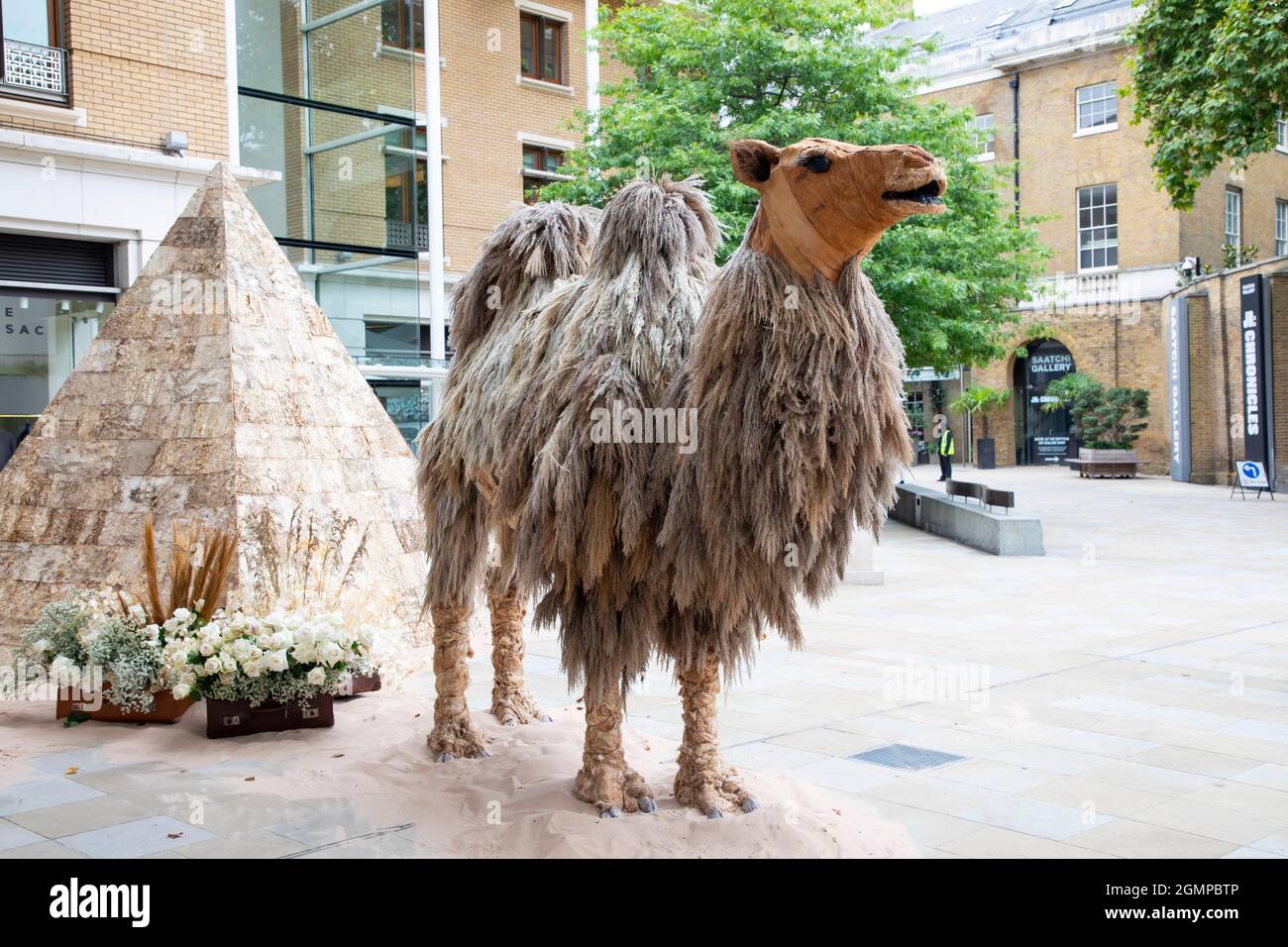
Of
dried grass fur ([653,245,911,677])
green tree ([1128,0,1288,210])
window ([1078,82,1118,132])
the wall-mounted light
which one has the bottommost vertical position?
dried grass fur ([653,245,911,677])

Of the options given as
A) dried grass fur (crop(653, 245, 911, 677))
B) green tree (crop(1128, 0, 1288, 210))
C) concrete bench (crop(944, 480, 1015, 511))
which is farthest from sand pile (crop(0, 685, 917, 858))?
green tree (crop(1128, 0, 1288, 210))

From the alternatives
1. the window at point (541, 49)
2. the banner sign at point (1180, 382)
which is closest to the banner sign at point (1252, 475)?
the banner sign at point (1180, 382)

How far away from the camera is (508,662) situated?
6.71 meters

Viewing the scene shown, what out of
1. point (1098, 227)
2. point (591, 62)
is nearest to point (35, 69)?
point (591, 62)

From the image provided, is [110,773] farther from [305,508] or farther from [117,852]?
[305,508]

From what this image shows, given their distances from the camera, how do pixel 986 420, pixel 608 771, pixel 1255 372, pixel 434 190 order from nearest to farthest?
pixel 608 771 → pixel 434 190 → pixel 1255 372 → pixel 986 420

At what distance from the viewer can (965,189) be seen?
17.8m

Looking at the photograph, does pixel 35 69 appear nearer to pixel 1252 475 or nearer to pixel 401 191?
pixel 401 191

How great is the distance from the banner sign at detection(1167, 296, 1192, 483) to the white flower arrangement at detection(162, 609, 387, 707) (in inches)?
1048

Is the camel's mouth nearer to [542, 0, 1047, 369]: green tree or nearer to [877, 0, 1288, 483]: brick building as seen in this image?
[542, 0, 1047, 369]: green tree

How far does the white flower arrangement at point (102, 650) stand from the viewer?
654 cm

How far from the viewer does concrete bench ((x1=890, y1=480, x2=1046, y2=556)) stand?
14.8 metres

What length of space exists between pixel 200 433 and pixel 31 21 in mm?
6516

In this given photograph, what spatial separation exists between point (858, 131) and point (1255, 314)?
13.1 metres
